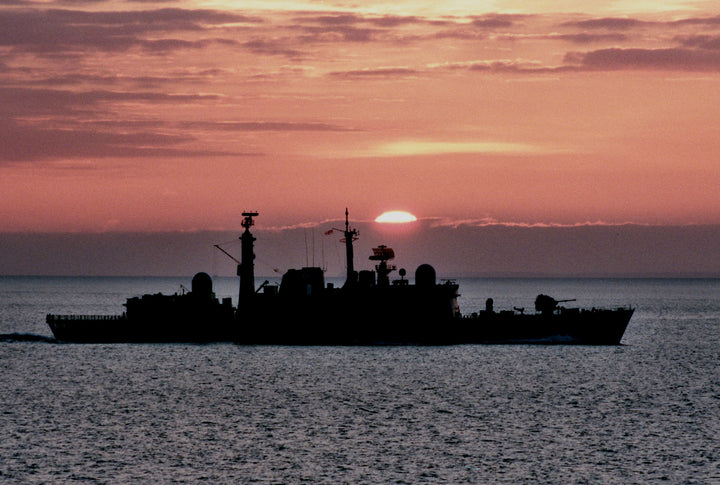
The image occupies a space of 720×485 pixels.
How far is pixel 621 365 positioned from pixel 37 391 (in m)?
52.5

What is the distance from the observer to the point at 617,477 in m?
43.8

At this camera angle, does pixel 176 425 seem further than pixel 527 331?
No

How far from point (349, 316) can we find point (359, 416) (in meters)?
40.8

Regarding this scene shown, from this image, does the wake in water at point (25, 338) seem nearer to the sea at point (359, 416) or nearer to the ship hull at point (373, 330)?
the ship hull at point (373, 330)

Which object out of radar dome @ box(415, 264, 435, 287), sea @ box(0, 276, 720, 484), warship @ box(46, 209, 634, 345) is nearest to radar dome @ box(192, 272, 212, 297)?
warship @ box(46, 209, 634, 345)

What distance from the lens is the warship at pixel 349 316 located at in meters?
99.4

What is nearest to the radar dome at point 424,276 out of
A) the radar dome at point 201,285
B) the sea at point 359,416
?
the sea at point 359,416

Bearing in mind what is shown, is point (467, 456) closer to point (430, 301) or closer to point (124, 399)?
point (124, 399)

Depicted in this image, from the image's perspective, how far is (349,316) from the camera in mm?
101250

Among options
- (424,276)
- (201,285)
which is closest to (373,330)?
(424,276)

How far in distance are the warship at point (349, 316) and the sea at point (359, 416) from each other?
7.89 ft

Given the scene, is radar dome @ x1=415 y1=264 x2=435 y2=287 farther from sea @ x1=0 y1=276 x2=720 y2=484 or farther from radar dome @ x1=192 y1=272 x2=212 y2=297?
radar dome @ x1=192 y1=272 x2=212 y2=297

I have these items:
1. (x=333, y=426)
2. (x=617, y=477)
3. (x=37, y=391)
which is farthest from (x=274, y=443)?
(x=37, y=391)

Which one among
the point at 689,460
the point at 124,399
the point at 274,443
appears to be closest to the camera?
the point at 689,460
